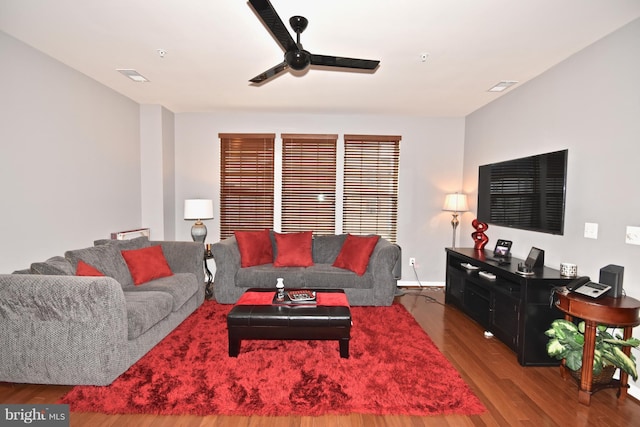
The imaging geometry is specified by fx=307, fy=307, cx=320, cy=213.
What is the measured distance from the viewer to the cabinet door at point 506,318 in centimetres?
275

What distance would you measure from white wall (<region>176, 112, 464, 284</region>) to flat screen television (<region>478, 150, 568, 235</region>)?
87 cm

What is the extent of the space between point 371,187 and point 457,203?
4.30 ft

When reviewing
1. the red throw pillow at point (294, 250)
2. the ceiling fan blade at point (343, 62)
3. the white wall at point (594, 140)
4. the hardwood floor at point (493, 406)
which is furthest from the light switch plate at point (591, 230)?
the red throw pillow at point (294, 250)

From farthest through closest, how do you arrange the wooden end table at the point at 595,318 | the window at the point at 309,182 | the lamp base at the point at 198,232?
the window at the point at 309,182 → the lamp base at the point at 198,232 → the wooden end table at the point at 595,318

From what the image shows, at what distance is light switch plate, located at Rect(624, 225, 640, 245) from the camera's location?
2.20 meters

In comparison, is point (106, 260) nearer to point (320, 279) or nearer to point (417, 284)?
point (320, 279)

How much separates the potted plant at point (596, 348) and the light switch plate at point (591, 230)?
754 mm

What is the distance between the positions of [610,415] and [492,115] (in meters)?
3.44

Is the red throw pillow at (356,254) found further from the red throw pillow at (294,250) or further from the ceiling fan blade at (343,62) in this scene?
the ceiling fan blade at (343,62)

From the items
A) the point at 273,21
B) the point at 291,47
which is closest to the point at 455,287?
the point at 291,47

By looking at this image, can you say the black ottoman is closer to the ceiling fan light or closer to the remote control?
the remote control

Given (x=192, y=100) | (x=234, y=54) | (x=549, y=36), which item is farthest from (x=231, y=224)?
(x=549, y=36)

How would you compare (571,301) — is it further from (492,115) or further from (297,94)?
(297,94)

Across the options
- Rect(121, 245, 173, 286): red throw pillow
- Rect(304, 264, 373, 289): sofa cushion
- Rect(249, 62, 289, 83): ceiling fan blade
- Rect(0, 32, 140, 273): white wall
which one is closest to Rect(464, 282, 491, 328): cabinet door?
Rect(304, 264, 373, 289): sofa cushion
